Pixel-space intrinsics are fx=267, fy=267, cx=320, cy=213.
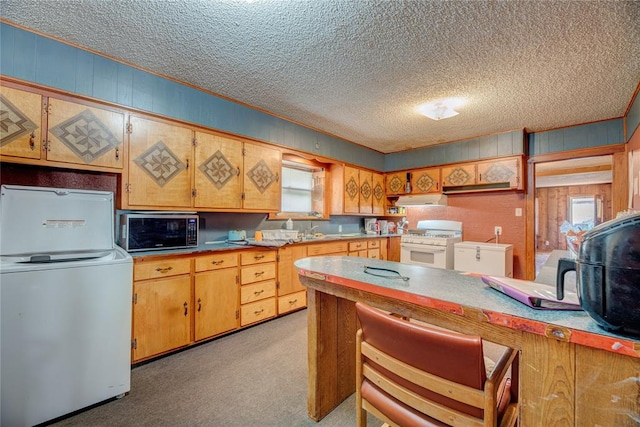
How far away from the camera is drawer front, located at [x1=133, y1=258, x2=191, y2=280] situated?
7.31ft

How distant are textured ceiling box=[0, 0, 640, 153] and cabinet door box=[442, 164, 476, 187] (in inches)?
52.0

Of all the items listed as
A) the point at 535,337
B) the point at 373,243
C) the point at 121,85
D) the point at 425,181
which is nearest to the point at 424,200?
the point at 425,181

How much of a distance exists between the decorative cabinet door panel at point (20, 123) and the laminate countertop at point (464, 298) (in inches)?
85.5

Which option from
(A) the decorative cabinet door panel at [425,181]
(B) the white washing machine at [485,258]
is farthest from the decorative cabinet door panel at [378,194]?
(B) the white washing machine at [485,258]

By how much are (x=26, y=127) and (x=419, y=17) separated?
2.88 metres

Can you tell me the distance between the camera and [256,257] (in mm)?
3035

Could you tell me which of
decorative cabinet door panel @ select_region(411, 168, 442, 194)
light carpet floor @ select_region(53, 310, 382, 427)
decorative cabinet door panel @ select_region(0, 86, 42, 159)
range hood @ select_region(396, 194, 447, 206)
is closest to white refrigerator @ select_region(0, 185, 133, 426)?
light carpet floor @ select_region(53, 310, 382, 427)

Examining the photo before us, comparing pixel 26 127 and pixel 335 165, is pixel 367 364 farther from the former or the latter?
pixel 335 165

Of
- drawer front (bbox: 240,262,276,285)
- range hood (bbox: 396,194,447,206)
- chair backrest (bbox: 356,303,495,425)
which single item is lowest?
drawer front (bbox: 240,262,276,285)

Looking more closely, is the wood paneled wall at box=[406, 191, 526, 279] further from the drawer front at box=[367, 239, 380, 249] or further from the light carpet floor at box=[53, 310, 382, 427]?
the light carpet floor at box=[53, 310, 382, 427]

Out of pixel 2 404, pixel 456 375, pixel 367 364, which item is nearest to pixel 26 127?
pixel 2 404

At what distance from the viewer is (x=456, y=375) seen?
827 mm

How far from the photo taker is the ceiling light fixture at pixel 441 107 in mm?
3030

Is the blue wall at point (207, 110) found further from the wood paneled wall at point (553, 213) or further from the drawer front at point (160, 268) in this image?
the wood paneled wall at point (553, 213)
